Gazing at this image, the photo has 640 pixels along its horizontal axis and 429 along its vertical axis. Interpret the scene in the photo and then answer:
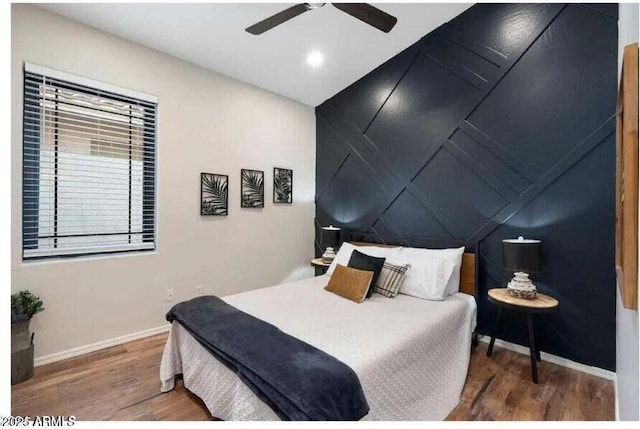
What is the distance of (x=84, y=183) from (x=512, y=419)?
3633mm

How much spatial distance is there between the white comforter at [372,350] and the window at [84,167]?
1335 millimetres

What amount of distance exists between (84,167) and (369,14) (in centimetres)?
264

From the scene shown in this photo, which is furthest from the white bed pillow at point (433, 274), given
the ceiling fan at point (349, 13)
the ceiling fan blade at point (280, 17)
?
the ceiling fan blade at point (280, 17)

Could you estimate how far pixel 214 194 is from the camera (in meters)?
3.45

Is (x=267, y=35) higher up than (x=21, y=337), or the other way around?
(x=267, y=35)

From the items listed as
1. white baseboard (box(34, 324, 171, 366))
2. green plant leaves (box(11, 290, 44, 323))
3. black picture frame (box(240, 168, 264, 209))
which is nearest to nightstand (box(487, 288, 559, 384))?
black picture frame (box(240, 168, 264, 209))

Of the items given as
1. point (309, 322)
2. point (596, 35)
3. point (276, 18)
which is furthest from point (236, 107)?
point (596, 35)

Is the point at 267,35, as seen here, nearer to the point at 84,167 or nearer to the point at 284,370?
the point at 84,167

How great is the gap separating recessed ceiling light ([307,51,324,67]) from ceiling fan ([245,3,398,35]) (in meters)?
1.22

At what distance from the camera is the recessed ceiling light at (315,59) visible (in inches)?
133

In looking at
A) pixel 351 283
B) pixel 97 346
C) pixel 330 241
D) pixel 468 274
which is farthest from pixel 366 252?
pixel 97 346

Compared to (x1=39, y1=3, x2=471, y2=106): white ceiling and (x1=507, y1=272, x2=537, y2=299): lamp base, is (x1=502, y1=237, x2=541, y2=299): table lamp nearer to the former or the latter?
(x1=507, y1=272, x2=537, y2=299): lamp base

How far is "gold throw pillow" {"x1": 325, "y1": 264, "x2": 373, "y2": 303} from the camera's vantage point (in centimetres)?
254

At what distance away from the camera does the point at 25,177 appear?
92.7 inches
